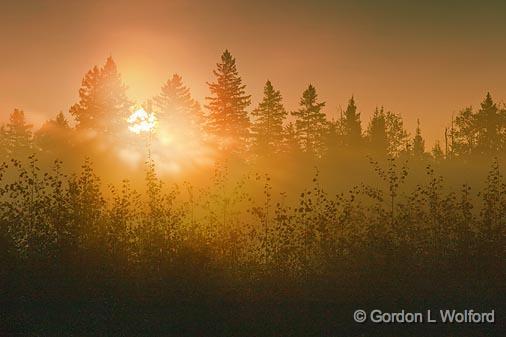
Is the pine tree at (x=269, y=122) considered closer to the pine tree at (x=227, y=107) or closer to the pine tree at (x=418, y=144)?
the pine tree at (x=227, y=107)

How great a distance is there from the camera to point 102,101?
186ft

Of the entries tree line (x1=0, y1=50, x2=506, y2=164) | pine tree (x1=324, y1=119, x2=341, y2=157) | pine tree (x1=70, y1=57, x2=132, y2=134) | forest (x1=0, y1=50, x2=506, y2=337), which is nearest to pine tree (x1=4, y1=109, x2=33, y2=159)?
tree line (x1=0, y1=50, x2=506, y2=164)

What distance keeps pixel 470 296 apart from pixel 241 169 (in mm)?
46233

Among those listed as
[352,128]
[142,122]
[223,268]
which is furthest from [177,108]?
[223,268]

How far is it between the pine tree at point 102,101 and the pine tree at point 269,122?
1772 centimetres

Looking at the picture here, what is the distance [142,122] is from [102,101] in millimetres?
6031

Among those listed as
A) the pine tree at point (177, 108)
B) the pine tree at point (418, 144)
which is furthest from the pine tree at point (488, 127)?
the pine tree at point (177, 108)

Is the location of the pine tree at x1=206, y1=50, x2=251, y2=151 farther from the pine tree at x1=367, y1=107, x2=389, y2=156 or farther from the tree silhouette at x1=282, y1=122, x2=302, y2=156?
the pine tree at x1=367, y1=107, x2=389, y2=156

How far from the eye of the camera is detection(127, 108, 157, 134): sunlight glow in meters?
60.4

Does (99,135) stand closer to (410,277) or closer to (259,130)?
(259,130)

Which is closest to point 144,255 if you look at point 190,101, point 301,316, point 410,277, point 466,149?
point 301,316

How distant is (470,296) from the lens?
1145cm

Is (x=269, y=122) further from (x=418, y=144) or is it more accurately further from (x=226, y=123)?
(x=418, y=144)

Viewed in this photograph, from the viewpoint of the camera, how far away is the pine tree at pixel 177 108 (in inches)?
2338
